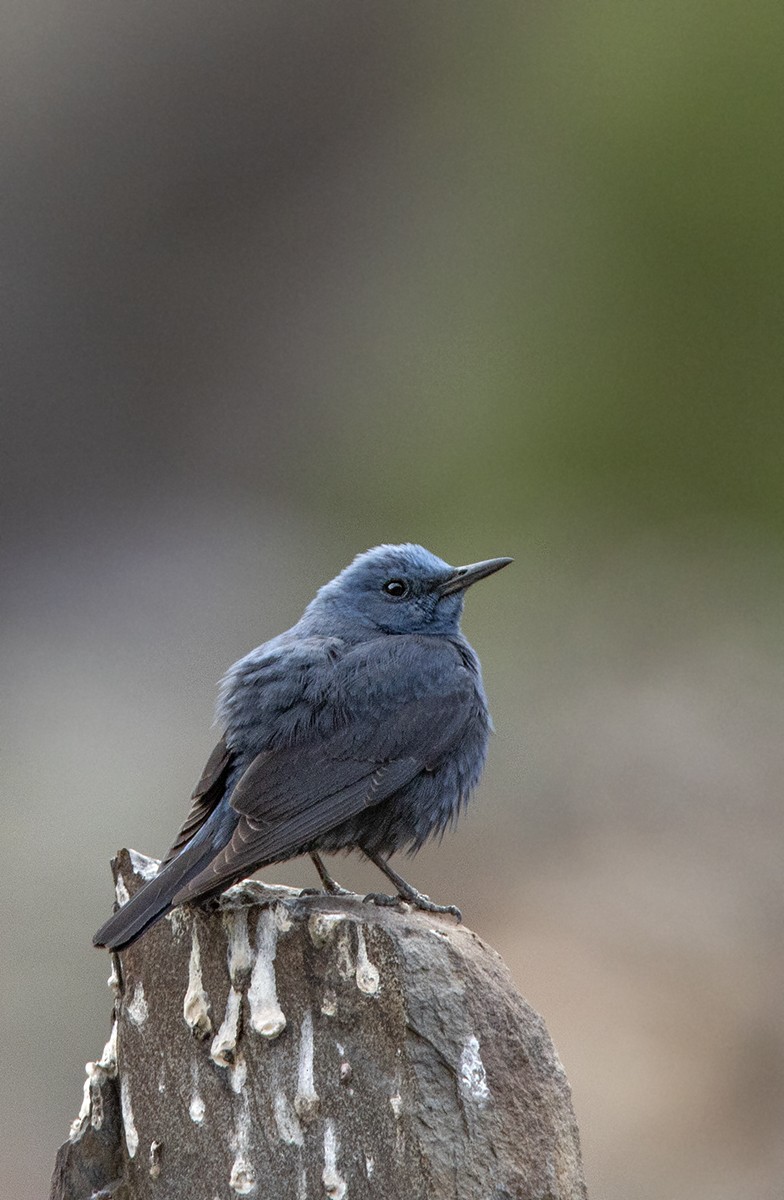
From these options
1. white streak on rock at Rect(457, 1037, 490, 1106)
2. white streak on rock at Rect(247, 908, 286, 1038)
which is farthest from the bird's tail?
white streak on rock at Rect(457, 1037, 490, 1106)

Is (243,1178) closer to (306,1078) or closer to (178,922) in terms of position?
(306,1078)

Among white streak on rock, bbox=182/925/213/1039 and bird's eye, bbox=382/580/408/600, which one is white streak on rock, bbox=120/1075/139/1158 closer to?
white streak on rock, bbox=182/925/213/1039

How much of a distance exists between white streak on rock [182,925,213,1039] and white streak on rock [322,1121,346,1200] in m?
0.38

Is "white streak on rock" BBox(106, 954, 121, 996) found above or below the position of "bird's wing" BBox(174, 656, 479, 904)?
below

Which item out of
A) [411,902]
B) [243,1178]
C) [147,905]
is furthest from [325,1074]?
[411,902]

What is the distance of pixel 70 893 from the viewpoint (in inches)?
310

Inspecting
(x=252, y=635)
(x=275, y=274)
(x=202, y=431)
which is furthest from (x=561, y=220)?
(x=252, y=635)

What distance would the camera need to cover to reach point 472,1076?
10.9ft

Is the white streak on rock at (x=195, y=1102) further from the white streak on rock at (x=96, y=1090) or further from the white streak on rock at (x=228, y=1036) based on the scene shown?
the white streak on rock at (x=96, y=1090)

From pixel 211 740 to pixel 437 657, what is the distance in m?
4.41

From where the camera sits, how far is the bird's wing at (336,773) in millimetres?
3977

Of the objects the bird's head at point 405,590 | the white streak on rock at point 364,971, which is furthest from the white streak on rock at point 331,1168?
the bird's head at point 405,590

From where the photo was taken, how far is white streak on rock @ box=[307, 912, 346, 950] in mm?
3408

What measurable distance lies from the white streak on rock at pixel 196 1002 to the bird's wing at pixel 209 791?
594 millimetres
